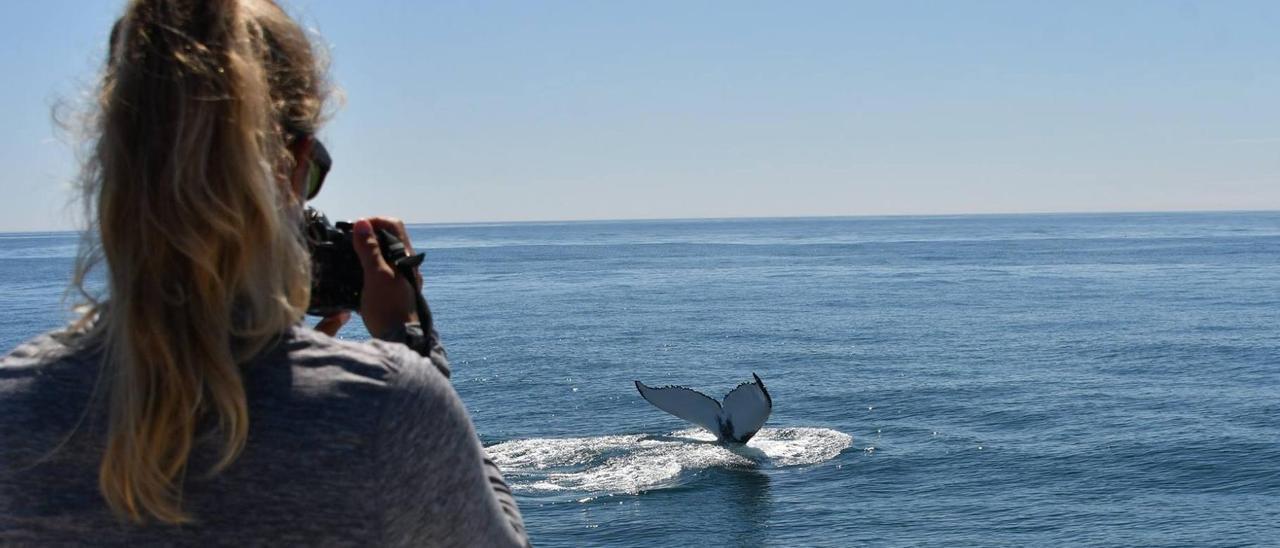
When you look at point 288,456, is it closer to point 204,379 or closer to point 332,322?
point 204,379

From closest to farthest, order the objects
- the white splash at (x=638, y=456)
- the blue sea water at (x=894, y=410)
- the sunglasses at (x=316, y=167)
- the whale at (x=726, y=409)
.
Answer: the sunglasses at (x=316, y=167) → the blue sea water at (x=894, y=410) → the white splash at (x=638, y=456) → the whale at (x=726, y=409)

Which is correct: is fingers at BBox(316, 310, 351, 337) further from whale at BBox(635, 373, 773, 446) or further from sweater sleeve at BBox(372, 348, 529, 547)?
whale at BBox(635, 373, 773, 446)

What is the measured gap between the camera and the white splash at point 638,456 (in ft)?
66.1

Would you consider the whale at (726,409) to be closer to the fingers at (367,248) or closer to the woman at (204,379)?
the fingers at (367,248)

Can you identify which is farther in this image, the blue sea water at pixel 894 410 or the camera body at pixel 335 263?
the blue sea water at pixel 894 410

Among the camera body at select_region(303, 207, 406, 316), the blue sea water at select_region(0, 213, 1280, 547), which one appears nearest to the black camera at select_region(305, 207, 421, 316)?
the camera body at select_region(303, 207, 406, 316)

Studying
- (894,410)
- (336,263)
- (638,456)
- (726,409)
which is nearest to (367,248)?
(336,263)

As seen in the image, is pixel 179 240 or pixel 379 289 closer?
pixel 179 240

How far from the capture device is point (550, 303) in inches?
2163

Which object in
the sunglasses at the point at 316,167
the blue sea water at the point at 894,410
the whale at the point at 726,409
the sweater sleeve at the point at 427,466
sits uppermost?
the sunglasses at the point at 316,167

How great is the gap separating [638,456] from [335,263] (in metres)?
20.3

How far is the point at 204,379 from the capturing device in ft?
5.02

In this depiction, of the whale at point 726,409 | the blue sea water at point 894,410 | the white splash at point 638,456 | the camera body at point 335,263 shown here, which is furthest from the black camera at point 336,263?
the whale at point 726,409

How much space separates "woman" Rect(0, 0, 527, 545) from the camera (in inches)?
60.6
